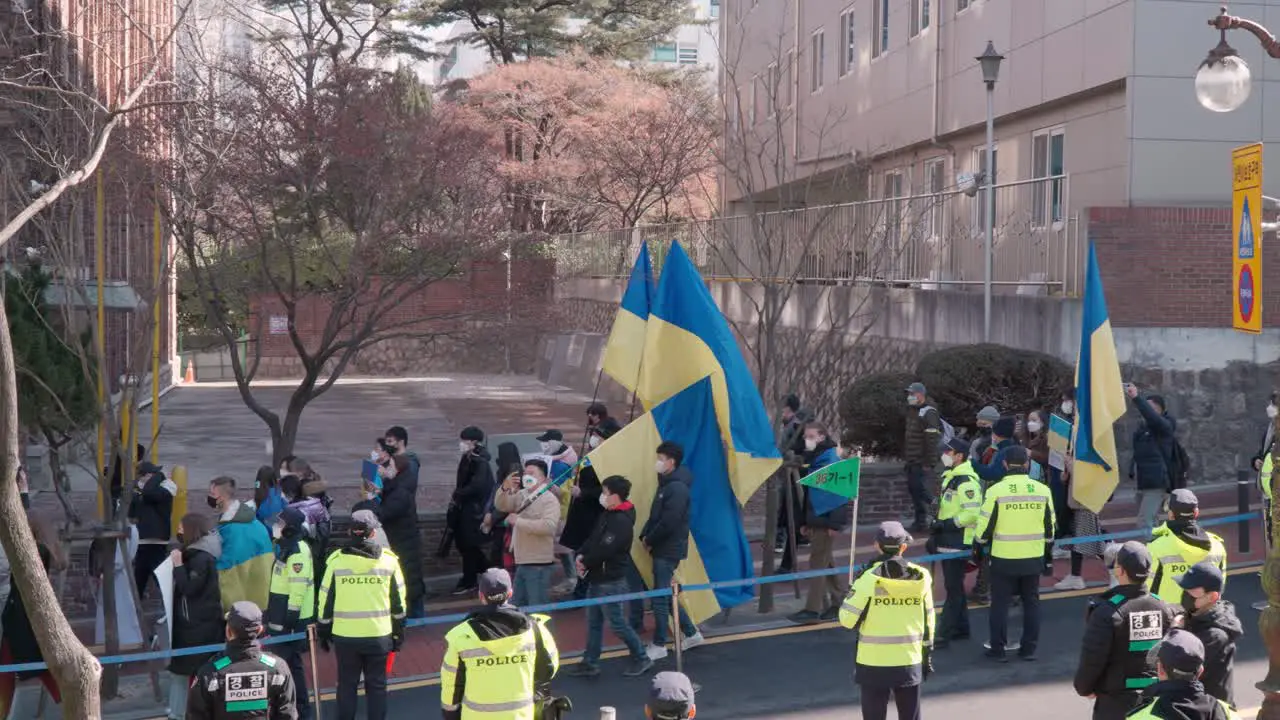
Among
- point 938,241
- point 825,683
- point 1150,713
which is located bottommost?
point 825,683

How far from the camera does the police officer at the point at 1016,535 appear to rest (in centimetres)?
1146

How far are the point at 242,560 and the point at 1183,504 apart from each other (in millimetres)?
6649

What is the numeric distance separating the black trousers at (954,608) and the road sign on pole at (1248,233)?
3.74 metres

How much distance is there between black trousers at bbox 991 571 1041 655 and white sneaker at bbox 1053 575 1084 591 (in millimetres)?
2541

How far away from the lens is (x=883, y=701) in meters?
9.16

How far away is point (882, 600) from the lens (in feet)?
29.7

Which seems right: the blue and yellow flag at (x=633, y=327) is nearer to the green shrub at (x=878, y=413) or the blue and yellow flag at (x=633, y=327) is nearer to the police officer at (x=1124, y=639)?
the police officer at (x=1124, y=639)

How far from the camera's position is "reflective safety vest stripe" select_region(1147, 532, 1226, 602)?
30.7 feet

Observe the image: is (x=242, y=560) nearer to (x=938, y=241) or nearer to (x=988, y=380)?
(x=988, y=380)

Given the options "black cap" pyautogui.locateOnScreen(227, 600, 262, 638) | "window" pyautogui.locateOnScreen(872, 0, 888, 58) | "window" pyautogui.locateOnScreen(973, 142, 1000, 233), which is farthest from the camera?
"window" pyautogui.locateOnScreen(872, 0, 888, 58)

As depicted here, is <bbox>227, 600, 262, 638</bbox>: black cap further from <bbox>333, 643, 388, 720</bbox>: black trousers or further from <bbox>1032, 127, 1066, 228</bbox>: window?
<bbox>1032, 127, 1066, 228</bbox>: window

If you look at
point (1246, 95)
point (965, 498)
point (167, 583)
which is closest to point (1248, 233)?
point (965, 498)

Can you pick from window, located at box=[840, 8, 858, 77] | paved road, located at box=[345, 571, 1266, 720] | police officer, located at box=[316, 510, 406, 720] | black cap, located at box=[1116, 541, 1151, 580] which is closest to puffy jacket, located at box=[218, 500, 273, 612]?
police officer, located at box=[316, 510, 406, 720]

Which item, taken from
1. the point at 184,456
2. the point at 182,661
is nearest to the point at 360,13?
the point at 184,456
